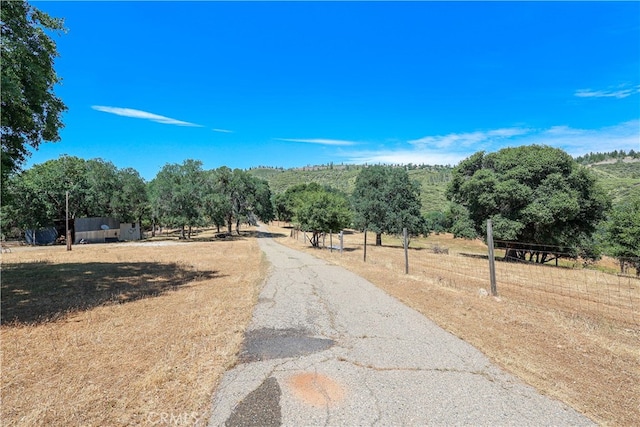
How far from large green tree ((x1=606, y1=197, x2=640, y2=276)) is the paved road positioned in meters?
21.5

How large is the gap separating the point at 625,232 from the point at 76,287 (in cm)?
2960

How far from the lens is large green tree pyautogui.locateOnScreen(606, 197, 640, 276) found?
19.0 metres

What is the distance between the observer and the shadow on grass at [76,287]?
7.40m

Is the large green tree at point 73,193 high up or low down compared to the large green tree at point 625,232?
up

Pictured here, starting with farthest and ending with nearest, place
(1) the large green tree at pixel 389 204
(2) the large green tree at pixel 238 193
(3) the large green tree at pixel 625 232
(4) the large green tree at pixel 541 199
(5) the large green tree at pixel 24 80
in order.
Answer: (2) the large green tree at pixel 238 193, (1) the large green tree at pixel 389 204, (4) the large green tree at pixel 541 199, (3) the large green tree at pixel 625 232, (5) the large green tree at pixel 24 80

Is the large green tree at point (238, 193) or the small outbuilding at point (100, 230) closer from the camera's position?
the small outbuilding at point (100, 230)

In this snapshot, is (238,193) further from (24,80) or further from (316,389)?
(316,389)

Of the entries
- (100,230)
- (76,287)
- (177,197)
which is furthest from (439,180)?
(76,287)

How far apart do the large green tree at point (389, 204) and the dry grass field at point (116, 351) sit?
27.3 meters

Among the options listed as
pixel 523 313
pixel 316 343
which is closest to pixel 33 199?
pixel 316 343

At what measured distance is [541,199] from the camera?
21.0 m

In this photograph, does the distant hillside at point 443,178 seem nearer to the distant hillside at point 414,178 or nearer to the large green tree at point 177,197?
the distant hillside at point 414,178

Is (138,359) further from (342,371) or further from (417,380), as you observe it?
(417,380)

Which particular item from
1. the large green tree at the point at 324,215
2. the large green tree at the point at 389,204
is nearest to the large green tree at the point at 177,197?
the large green tree at the point at 324,215
